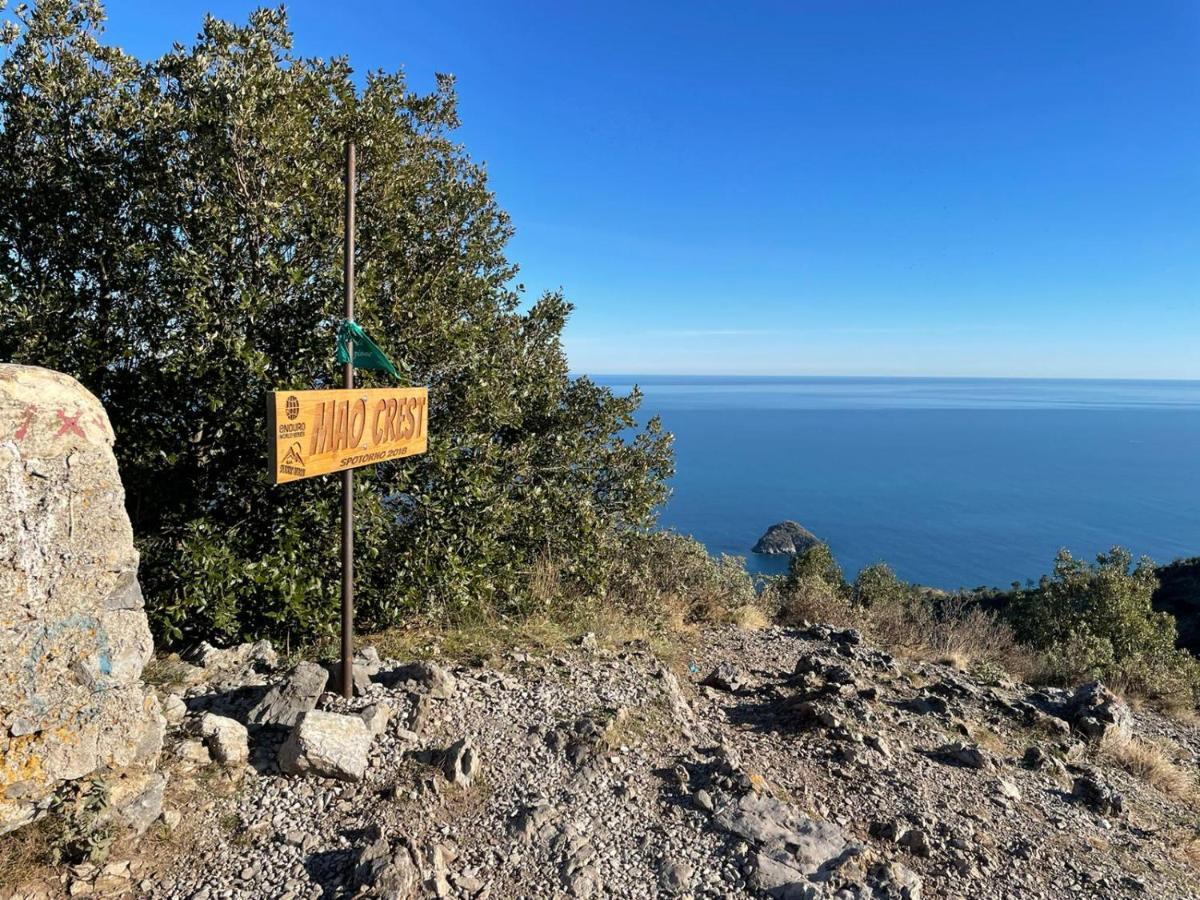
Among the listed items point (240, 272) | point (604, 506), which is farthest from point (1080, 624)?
point (240, 272)

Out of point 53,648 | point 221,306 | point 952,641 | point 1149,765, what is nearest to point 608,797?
point 53,648

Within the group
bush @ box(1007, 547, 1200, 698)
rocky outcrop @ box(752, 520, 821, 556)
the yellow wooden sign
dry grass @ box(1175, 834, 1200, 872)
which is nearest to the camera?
the yellow wooden sign

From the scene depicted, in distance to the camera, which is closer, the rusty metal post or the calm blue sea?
the rusty metal post

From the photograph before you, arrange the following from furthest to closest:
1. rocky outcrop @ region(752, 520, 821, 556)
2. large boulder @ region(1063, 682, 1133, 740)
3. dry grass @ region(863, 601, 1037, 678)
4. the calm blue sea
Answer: the calm blue sea → rocky outcrop @ region(752, 520, 821, 556) → dry grass @ region(863, 601, 1037, 678) → large boulder @ region(1063, 682, 1133, 740)

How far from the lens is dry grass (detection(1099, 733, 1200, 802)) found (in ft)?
20.4

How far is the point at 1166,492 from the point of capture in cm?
11575

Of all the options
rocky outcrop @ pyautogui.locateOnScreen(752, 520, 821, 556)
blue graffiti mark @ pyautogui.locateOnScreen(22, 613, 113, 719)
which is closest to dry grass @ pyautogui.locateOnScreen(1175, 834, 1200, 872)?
blue graffiti mark @ pyautogui.locateOnScreen(22, 613, 113, 719)

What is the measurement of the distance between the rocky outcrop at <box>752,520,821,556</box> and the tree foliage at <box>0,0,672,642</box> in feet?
214

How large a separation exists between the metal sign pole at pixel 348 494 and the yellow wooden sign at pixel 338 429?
0.21m

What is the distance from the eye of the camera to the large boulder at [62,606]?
328cm

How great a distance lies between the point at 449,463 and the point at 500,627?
6.90ft

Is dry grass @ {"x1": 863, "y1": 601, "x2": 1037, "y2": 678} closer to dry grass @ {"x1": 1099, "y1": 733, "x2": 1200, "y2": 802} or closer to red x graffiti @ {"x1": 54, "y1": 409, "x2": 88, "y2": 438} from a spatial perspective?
dry grass @ {"x1": 1099, "y1": 733, "x2": 1200, "y2": 802}

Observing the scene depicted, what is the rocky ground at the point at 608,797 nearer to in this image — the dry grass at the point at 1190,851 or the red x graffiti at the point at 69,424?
the dry grass at the point at 1190,851

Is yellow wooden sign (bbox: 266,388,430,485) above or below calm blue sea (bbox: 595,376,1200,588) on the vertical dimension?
above
